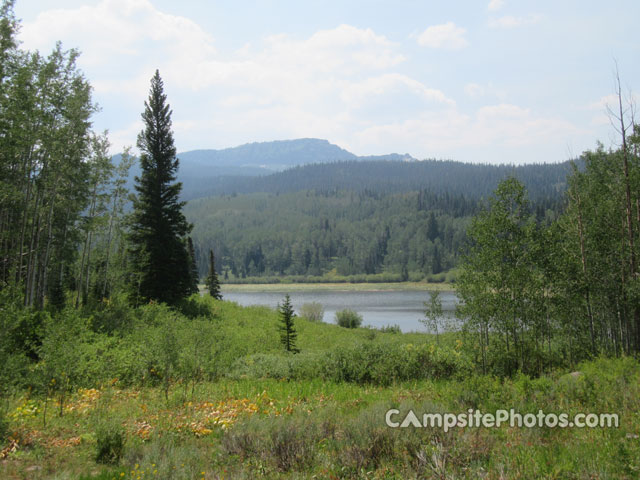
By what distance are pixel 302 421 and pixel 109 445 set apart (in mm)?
3026

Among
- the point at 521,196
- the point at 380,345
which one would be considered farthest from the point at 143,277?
the point at 521,196

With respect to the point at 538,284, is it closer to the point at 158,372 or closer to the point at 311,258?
the point at 158,372

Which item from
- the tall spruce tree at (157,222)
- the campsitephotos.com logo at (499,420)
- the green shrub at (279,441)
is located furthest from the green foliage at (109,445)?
the tall spruce tree at (157,222)

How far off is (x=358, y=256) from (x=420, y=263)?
27.2m

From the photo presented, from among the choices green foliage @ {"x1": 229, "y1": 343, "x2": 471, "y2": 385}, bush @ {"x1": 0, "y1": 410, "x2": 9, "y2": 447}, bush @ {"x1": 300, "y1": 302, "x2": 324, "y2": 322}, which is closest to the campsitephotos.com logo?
green foliage @ {"x1": 229, "y1": 343, "x2": 471, "y2": 385}

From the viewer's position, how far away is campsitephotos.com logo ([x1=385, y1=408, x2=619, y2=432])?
6344mm

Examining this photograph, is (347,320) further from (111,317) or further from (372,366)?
(372,366)

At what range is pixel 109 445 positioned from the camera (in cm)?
628

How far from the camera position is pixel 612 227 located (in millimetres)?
16172

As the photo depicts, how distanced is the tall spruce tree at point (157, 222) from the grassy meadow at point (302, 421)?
15.3 metres

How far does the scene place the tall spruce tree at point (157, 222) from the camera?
28.1m

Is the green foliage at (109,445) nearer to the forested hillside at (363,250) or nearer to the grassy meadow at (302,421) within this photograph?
the grassy meadow at (302,421)

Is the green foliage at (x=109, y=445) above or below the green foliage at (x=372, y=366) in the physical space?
above

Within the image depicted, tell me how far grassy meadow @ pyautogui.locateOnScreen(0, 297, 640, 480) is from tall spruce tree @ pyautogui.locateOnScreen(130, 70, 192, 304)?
1533cm
